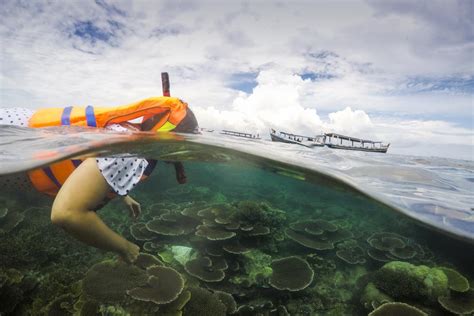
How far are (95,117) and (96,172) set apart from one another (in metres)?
1.71

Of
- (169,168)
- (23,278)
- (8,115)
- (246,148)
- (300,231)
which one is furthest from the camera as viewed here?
(169,168)

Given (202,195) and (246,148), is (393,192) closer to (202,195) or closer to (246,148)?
(246,148)

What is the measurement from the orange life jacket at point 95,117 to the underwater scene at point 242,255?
59 cm

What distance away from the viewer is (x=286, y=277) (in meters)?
7.12

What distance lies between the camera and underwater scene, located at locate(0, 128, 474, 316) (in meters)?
5.62

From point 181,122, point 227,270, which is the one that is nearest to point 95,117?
point 181,122

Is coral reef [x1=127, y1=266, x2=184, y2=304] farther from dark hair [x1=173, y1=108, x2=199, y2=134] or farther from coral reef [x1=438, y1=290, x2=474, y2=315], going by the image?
coral reef [x1=438, y1=290, x2=474, y2=315]

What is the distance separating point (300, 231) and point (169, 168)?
18.0 meters

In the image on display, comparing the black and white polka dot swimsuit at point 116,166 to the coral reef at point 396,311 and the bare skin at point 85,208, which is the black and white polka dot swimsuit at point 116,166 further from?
the coral reef at point 396,311

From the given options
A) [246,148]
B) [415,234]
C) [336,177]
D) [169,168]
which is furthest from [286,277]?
[169,168]

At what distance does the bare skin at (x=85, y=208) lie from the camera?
10.1ft

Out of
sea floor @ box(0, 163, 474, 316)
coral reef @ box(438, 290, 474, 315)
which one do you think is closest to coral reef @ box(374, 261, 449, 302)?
sea floor @ box(0, 163, 474, 316)

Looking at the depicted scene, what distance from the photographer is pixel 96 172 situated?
11.3ft

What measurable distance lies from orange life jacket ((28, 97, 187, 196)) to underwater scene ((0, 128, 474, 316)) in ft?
1.94
